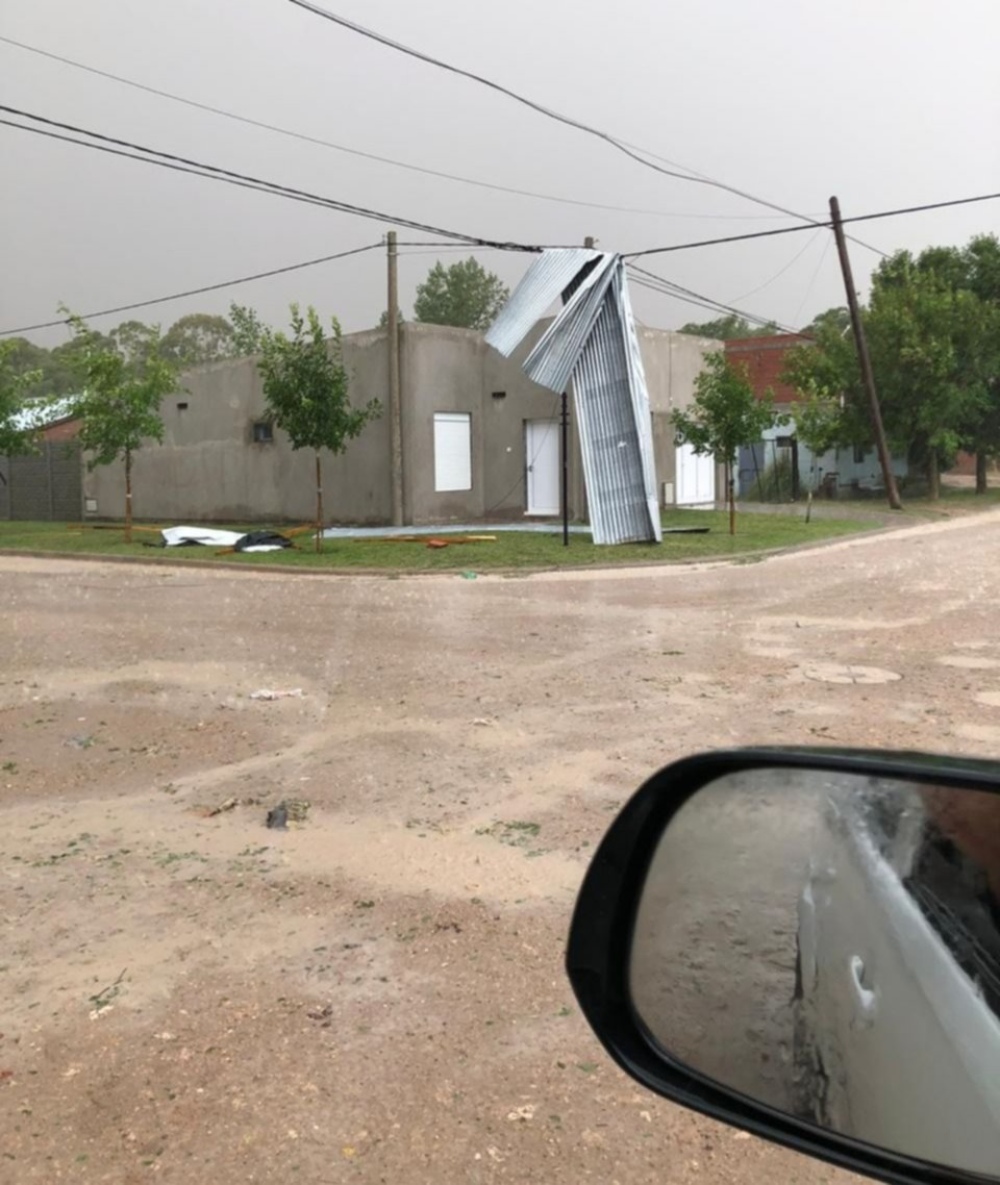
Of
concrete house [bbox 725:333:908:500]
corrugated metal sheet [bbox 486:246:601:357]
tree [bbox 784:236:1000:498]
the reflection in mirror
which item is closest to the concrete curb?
corrugated metal sheet [bbox 486:246:601:357]

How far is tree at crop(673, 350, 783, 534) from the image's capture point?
75.6 ft

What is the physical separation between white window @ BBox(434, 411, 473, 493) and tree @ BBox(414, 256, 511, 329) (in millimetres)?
62410

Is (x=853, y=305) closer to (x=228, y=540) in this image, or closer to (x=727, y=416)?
(x=727, y=416)

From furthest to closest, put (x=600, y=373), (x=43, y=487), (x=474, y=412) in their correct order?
1. (x=43, y=487)
2. (x=474, y=412)
3. (x=600, y=373)

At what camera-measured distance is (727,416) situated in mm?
23141

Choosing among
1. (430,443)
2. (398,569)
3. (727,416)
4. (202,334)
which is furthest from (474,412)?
(202,334)

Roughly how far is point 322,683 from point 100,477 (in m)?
30.0

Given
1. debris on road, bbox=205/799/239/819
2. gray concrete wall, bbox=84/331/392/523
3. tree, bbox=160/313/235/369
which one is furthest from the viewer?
tree, bbox=160/313/235/369

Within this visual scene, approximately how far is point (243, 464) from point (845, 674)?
80.9 ft

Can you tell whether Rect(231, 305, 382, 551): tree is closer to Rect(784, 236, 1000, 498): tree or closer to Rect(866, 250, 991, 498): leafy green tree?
Rect(784, 236, 1000, 498): tree

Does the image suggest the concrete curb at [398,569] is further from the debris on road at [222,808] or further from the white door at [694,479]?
the debris on road at [222,808]

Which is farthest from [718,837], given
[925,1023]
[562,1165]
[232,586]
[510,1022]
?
[232,586]

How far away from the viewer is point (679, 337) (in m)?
30.4

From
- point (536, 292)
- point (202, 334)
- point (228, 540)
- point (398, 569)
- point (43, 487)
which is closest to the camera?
point (398, 569)
